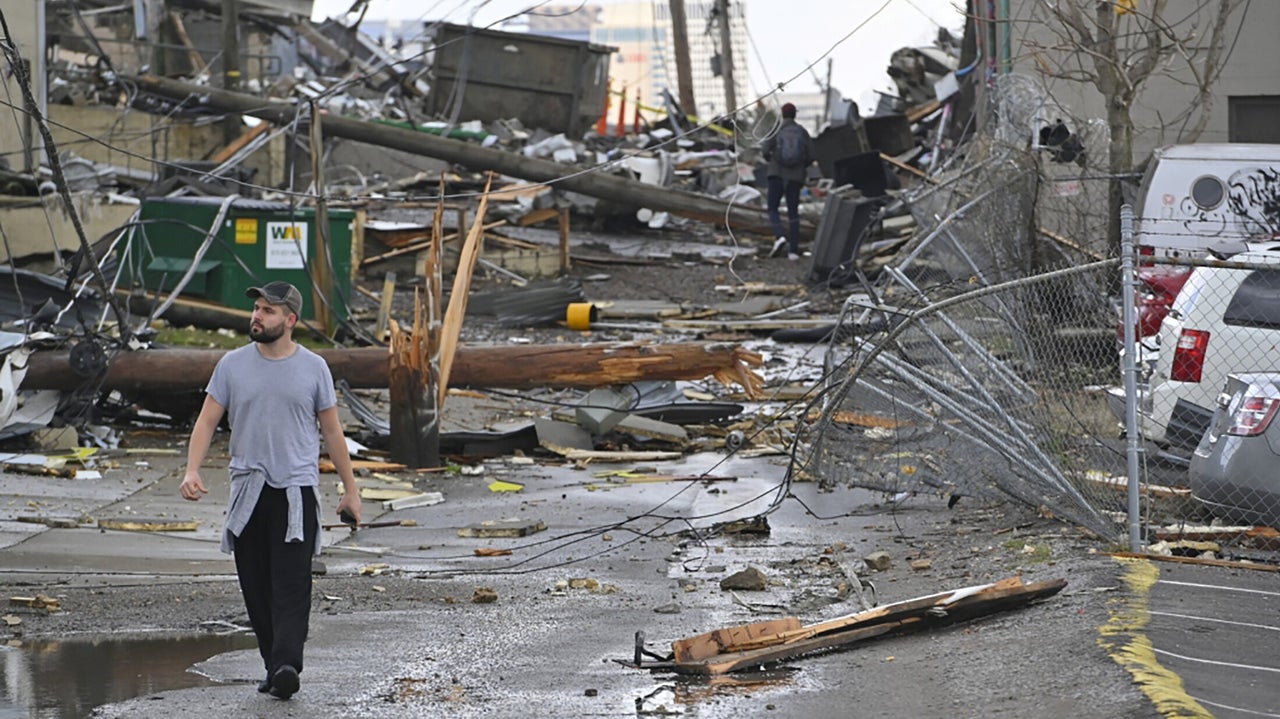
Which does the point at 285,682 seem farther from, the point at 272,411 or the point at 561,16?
the point at 561,16

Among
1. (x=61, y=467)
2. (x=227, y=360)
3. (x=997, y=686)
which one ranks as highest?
(x=227, y=360)

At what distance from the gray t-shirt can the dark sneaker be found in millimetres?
734

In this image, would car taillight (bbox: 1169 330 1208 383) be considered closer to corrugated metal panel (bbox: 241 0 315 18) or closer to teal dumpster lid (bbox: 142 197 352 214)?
teal dumpster lid (bbox: 142 197 352 214)

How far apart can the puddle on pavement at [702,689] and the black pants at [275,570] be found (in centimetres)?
138

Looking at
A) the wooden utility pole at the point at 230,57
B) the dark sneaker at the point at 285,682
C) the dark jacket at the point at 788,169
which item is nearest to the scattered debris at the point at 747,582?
the dark sneaker at the point at 285,682

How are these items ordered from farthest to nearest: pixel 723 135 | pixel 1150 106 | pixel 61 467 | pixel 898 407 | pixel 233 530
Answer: pixel 723 135 → pixel 1150 106 → pixel 61 467 → pixel 898 407 → pixel 233 530

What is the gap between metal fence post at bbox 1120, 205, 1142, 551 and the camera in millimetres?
7969

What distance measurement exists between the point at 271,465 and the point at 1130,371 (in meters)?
4.22

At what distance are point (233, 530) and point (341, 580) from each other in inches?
104

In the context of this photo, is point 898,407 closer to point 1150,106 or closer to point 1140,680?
point 1140,680

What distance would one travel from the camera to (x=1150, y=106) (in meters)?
22.9

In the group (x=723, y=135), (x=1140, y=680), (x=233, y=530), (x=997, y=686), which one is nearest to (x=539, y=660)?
(x=233, y=530)

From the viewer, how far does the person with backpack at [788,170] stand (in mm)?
25047

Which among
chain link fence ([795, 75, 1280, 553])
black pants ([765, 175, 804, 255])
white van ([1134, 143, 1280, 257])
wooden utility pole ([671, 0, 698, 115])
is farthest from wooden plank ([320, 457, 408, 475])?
wooden utility pole ([671, 0, 698, 115])
